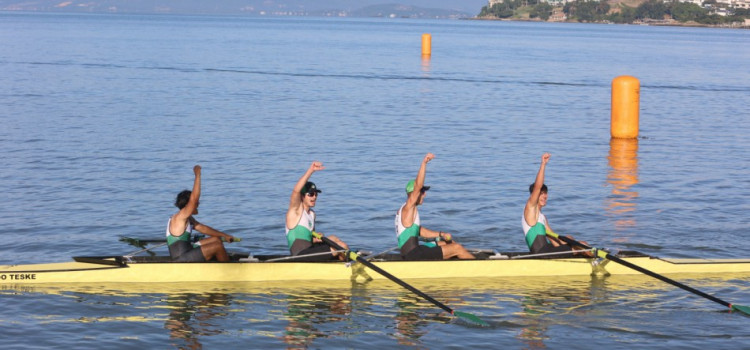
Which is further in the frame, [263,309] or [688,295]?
[688,295]

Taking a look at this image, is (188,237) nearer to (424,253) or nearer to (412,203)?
(412,203)


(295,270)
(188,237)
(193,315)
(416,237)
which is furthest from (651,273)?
(188,237)

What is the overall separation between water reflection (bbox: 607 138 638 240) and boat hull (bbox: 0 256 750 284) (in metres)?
4.24

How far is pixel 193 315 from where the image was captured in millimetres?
14516

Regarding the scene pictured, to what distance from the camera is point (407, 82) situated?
59156 mm

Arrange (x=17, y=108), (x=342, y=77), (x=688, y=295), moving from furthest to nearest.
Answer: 1. (x=342, y=77)
2. (x=17, y=108)
3. (x=688, y=295)

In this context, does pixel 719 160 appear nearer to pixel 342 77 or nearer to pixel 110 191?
pixel 110 191

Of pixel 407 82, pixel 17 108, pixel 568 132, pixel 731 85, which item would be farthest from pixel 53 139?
pixel 731 85

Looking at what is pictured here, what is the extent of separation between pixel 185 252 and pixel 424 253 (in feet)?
12.6

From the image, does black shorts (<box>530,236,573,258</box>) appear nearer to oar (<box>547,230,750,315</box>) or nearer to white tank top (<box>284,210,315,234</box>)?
oar (<box>547,230,750,315</box>)

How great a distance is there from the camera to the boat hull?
15.5 metres

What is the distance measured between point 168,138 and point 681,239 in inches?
756

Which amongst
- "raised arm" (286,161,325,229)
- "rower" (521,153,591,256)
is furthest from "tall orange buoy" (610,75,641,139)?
"raised arm" (286,161,325,229)

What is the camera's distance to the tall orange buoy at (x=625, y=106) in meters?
30.0
